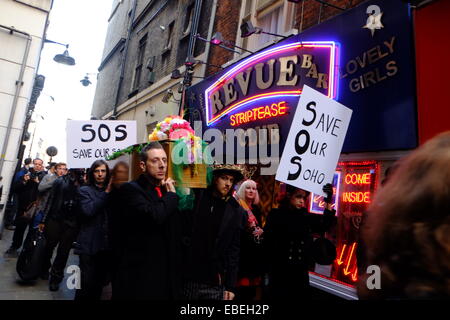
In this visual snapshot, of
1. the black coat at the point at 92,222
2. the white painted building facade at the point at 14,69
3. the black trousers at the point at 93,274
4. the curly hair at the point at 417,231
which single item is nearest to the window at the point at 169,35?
the white painted building facade at the point at 14,69

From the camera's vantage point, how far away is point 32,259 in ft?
16.2

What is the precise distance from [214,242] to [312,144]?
56.0 inches

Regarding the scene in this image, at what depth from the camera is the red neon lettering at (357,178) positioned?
4512mm

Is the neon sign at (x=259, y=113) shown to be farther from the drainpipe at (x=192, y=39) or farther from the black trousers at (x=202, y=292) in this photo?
the black trousers at (x=202, y=292)

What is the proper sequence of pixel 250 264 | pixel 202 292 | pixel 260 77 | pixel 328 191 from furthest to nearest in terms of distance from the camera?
pixel 260 77, pixel 250 264, pixel 328 191, pixel 202 292

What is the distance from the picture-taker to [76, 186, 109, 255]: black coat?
3.90 metres

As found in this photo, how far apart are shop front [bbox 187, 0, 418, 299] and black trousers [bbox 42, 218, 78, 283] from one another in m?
3.36

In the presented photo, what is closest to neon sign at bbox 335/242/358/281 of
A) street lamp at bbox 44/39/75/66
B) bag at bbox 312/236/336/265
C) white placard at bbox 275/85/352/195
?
bag at bbox 312/236/336/265

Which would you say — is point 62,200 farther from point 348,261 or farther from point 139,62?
point 139,62

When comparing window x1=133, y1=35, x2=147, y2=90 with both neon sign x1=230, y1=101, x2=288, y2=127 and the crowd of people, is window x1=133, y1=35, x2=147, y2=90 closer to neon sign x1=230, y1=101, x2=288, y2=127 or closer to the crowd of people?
neon sign x1=230, y1=101, x2=288, y2=127

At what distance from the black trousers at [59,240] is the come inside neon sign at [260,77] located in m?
3.82

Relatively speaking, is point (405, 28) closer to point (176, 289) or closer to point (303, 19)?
point (303, 19)

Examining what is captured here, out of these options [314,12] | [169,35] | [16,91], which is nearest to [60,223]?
[16,91]
